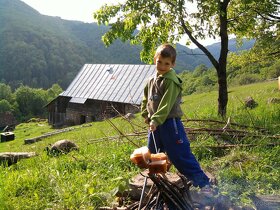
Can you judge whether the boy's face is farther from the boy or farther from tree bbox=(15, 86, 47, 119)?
tree bbox=(15, 86, 47, 119)

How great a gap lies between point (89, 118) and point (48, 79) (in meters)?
112

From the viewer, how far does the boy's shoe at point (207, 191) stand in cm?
370

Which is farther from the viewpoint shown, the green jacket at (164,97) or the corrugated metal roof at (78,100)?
the corrugated metal roof at (78,100)

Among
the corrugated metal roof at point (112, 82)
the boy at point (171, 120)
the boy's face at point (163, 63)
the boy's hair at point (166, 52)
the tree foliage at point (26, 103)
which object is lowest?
the tree foliage at point (26, 103)

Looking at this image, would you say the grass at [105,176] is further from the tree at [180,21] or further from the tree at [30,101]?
the tree at [30,101]

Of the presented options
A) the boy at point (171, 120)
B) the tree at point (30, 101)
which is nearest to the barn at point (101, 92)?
the boy at point (171, 120)

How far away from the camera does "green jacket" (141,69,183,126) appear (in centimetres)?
364

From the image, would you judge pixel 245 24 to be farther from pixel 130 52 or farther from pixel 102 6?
pixel 130 52

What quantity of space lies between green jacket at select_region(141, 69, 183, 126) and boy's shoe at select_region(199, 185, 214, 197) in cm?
86

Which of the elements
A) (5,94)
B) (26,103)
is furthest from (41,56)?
(26,103)

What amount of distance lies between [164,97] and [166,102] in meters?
0.07

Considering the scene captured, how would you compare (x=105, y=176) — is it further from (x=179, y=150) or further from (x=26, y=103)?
(x=26, y=103)

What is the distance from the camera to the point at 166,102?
Result: 3686mm

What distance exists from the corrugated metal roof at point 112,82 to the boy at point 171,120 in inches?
985
